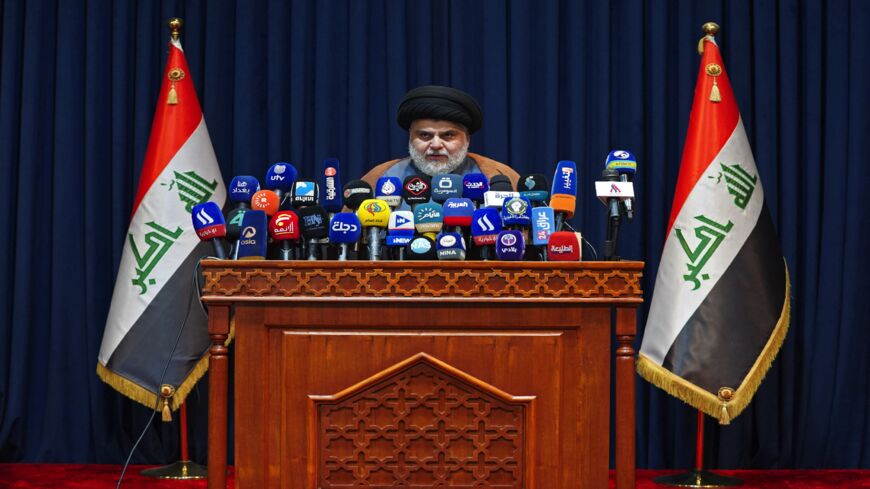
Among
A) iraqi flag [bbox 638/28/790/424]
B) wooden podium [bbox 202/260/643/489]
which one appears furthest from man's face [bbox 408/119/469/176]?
wooden podium [bbox 202/260/643/489]

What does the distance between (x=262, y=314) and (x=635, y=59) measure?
8.28 ft

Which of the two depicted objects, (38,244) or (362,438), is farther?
(38,244)

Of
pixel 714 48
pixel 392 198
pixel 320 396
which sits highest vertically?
pixel 714 48

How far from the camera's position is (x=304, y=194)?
245cm

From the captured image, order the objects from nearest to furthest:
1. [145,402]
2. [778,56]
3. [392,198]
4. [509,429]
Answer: [509,429] → [392,198] → [145,402] → [778,56]

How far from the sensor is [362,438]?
2.22 meters

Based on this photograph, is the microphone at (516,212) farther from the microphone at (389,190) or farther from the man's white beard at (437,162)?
the man's white beard at (437,162)

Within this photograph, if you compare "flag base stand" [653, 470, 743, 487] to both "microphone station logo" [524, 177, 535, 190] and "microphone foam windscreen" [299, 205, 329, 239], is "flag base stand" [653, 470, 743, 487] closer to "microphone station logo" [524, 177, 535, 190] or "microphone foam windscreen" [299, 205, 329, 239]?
"microphone station logo" [524, 177, 535, 190]

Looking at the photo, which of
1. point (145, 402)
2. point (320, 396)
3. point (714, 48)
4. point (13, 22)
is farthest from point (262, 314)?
point (13, 22)

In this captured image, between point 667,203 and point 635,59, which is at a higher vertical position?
point 635,59

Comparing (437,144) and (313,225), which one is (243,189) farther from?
(437,144)

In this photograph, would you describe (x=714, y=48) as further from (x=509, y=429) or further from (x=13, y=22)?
(x=13, y=22)

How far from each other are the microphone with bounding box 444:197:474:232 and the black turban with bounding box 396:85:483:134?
1.31 meters

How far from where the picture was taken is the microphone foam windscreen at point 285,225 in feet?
7.63
